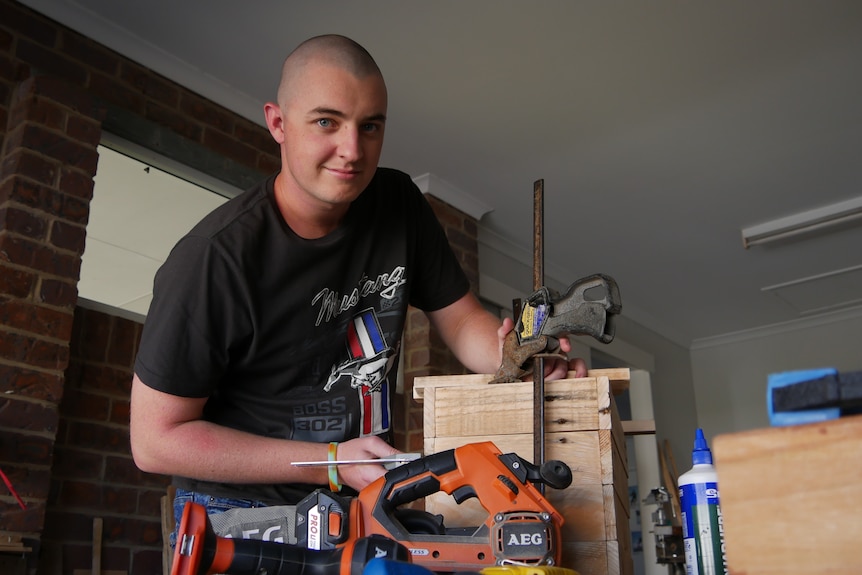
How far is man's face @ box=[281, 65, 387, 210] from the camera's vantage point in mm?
1432

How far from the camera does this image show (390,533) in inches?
42.1

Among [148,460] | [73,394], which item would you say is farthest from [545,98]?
[148,460]

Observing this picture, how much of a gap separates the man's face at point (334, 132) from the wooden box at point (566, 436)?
1.27ft

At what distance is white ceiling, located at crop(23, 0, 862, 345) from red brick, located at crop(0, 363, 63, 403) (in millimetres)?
1354

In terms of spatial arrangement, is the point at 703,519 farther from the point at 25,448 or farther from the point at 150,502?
the point at 150,502

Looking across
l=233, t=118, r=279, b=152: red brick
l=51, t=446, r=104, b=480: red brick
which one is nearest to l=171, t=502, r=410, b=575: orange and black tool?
l=51, t=446, r=104, b=480: red brick

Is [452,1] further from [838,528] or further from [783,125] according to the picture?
[838,528]

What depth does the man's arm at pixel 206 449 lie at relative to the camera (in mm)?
1289

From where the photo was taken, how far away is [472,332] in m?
1.70

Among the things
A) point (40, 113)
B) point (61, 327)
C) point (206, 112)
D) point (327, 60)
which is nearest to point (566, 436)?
point (327, 60)

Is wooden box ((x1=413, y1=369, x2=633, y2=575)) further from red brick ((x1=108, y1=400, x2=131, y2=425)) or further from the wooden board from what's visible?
red brick ((x1=108, y1=400, x2=131, y2=425))

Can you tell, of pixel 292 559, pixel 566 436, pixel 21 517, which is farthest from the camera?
pixel 21 517

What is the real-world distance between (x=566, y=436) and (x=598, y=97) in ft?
9.08

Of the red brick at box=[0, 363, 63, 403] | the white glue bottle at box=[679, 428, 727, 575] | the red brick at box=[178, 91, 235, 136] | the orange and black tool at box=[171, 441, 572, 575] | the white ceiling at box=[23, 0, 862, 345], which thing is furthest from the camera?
the red brick at box=[178, 91, 235, 136]
